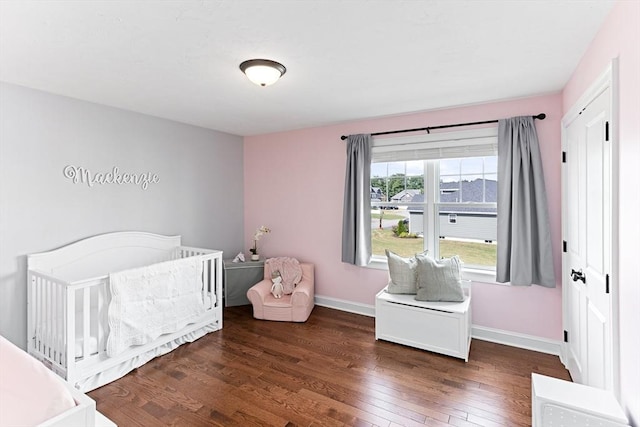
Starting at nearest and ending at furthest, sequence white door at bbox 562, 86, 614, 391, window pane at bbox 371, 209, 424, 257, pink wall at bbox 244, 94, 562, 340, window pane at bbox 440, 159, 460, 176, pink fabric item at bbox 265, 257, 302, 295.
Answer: white door at bbox 562, 86, 614, 391 → pink wall at bbox 244, 94, 562, 340 → window pane at bbox 440, 159, 460, 176 → window pane at bbox 371, 209, 424, 257 → pink fabric item at bbox 265, 257, 302, 295

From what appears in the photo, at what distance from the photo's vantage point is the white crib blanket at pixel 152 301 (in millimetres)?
2531

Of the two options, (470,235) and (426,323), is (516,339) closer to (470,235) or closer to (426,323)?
(426,323)

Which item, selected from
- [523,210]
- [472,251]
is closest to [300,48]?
[523,210]

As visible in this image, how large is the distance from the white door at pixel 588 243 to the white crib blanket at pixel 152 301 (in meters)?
3.19

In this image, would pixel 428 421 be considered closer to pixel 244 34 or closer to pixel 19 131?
pixel 244 34

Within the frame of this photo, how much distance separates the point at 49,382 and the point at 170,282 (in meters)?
1.77

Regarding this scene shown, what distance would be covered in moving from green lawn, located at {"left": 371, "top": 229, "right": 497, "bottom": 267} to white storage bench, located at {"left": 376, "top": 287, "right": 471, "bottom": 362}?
0.36 metres

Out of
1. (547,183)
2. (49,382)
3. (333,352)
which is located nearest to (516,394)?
(333,352)

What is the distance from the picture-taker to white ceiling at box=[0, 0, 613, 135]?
1.58 m

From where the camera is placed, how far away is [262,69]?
2131 mm

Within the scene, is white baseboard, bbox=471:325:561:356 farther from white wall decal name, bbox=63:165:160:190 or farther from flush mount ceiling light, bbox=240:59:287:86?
white wall decal name, bbox=63:165:160:190

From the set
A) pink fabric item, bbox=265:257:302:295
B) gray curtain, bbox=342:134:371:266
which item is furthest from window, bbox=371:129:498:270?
pink fabric item, bbox=265:257:302:295

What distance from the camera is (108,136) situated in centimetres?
320

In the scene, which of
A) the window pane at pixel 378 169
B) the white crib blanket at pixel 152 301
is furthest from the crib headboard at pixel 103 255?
the window pane at pixel 378 169
